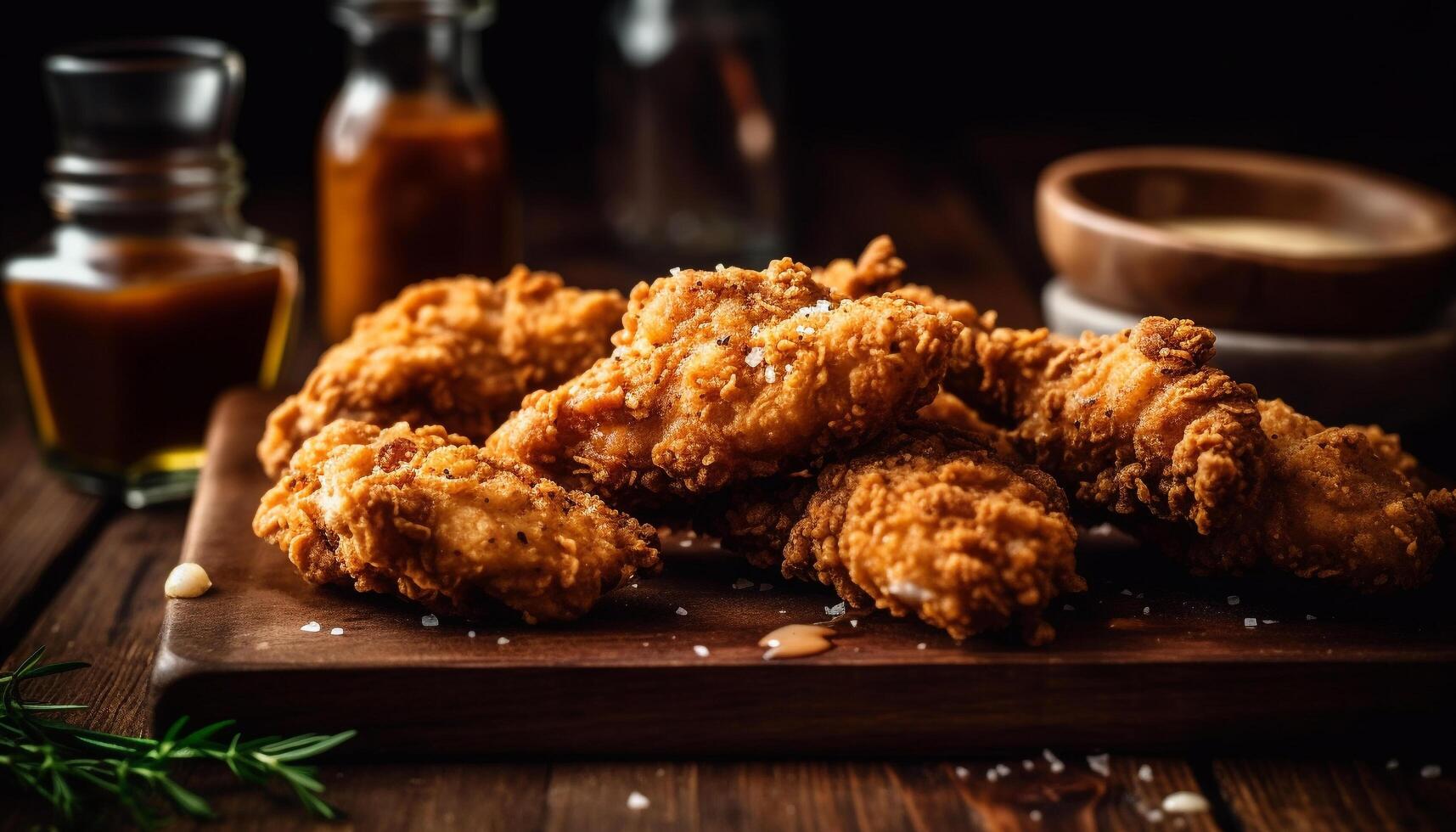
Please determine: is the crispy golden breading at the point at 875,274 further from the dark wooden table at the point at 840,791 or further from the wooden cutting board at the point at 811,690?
the dark wooden table at the point at 840,791

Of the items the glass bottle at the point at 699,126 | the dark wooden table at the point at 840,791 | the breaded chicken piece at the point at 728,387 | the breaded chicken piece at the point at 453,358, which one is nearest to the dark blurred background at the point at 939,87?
the glass bottle at the point at 699,126

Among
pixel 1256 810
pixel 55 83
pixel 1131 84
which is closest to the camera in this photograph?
pixel 1256 810

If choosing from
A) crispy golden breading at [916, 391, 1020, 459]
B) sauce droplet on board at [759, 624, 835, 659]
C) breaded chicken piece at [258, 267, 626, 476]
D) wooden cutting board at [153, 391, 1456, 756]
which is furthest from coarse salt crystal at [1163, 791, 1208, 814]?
breaded chicken piece at [258, 267, 626, 476]

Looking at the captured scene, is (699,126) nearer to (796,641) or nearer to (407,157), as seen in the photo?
(407,157)

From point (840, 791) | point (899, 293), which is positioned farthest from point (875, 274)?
point (840, 791)

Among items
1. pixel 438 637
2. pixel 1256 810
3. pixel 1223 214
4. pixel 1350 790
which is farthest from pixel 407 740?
pixel 1223 214

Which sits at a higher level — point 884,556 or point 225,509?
point 884,556

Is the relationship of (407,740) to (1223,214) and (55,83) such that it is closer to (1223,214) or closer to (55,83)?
(55,83)

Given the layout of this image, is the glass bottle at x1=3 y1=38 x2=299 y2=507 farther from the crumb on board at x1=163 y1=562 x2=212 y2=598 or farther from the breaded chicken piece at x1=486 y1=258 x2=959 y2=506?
the breaded chicken piece at x1=486 y1=258 x2=959 y2=506
